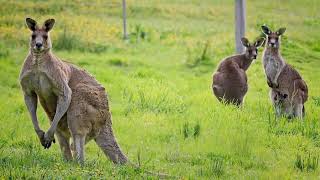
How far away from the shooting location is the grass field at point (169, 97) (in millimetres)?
8375

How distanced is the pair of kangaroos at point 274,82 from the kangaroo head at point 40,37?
15.7 ft

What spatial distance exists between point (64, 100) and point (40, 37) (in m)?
0.78

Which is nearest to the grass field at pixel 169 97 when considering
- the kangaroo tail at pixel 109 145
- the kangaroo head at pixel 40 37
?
the kangaroo tail at pixel 109 145

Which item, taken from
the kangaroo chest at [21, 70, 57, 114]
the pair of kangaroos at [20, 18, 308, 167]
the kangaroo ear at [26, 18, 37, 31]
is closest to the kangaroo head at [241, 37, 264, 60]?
the pair of kangaroos at [20, 18, 308, 167]

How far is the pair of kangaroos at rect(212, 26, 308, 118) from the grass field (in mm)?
270

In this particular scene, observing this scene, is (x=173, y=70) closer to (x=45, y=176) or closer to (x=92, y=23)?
(x=92, y=23)

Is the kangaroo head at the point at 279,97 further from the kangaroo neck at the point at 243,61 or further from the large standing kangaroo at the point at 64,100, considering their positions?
the large standing kangaroo at the point at 64,100

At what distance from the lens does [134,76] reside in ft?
50.9

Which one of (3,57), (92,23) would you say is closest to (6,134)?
(3,57)

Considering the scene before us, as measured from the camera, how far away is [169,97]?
42.1 feet

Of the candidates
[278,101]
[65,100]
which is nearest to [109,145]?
[65,100]

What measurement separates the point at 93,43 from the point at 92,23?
3627 millimetres

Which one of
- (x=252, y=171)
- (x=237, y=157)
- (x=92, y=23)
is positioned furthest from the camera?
(x=92, y=23)

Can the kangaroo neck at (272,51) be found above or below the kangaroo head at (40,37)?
below
